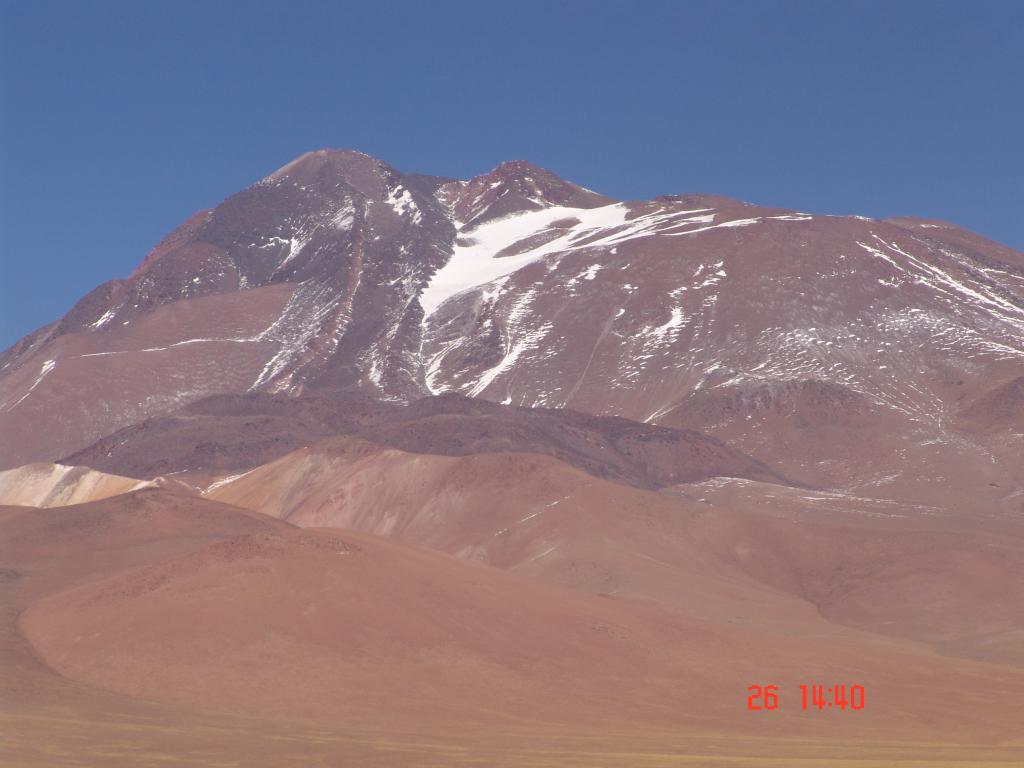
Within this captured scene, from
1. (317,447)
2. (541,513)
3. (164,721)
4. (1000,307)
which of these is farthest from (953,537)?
(1000,307)

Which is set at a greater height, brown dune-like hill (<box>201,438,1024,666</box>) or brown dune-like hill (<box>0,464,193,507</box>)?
brown dune-like hill (<box>0,464,193,507</box>)

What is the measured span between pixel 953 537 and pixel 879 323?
273 feet

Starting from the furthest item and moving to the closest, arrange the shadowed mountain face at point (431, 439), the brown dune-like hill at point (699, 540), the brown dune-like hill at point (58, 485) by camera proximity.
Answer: the brown dune-like hill at point (58, 485), the shadowed mountain face at point (431, 439), the brown dune-like hill at point (699, 540)

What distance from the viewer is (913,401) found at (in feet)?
585

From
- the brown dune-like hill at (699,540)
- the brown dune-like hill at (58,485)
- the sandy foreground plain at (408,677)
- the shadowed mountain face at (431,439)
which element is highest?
the shadowed mountain face at (431,439)
